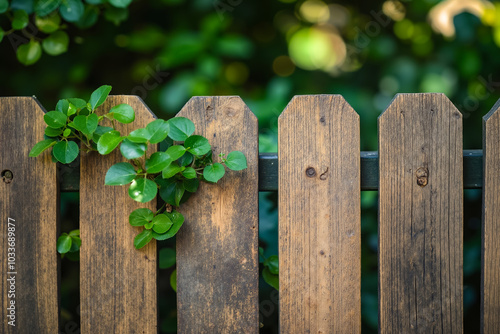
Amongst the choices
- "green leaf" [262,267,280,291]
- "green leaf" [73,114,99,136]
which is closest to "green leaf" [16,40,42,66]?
"green leaf" [73,114,99,136]

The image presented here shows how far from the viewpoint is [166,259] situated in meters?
1.30

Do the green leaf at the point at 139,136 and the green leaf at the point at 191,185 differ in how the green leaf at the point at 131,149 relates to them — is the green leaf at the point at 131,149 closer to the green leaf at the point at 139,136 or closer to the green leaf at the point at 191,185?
the green leaf at the point at 139,136

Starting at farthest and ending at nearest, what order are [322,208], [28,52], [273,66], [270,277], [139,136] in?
1. [273,66]
2. [28,52]
3. [270,277]
4. [322,208]
5. [139,136]

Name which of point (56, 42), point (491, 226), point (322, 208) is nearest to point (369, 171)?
point (322, 208)

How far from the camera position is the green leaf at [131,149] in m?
0.91

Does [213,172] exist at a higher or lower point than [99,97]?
lower

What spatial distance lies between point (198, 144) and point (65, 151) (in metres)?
0.35

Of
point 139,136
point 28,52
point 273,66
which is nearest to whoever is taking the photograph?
point 139,136

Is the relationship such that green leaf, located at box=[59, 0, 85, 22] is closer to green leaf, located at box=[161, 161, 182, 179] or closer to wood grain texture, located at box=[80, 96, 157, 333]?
wood grain texture, located at box=[80, 96, 157, 333]

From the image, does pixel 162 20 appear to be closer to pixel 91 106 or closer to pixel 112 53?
pixel 112 53

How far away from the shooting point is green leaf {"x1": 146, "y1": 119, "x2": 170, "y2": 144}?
0.92 m

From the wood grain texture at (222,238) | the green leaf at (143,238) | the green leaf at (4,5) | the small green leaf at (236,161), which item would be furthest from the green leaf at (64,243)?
the green leaf at (4,5)

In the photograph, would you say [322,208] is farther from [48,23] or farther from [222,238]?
[48,23]

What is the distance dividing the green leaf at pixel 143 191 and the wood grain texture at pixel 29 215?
29 centimetres
